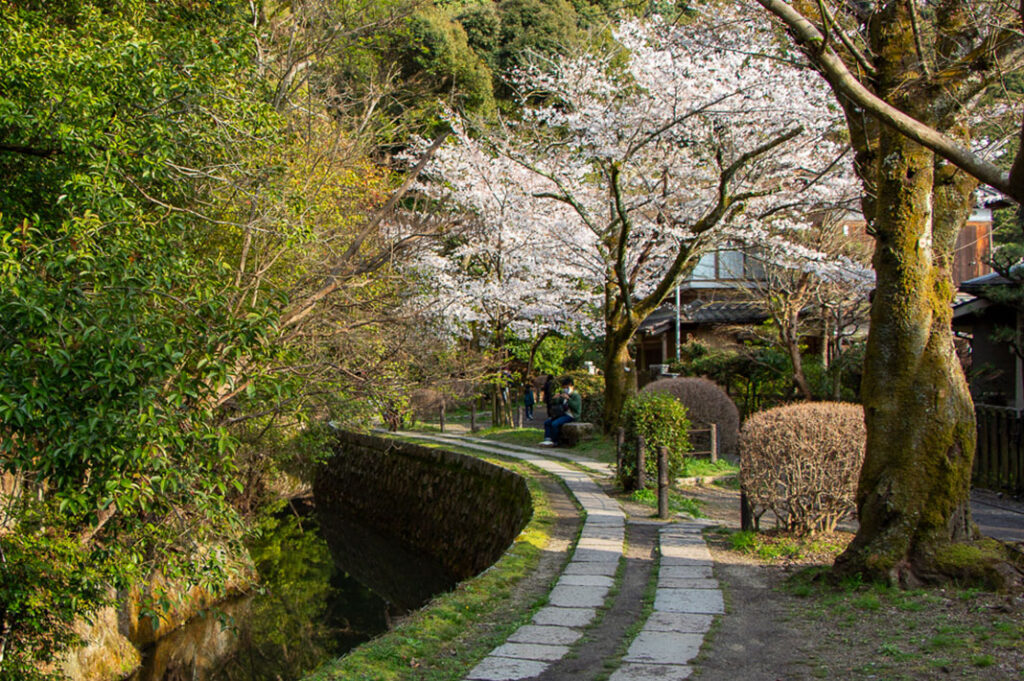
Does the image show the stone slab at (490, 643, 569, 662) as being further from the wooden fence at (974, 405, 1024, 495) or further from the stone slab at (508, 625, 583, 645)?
the wooden fence at (974, 405, 1024, 495)

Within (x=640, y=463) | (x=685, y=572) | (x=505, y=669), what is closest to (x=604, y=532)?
(x=685, y=572)

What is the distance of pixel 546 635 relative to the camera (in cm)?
536

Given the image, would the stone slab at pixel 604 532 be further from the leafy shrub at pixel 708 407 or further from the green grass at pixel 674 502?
the leafy shrub at pixel 708 407

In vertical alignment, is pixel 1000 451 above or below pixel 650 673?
above

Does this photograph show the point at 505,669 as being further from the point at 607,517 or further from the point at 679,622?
the point at 607,517

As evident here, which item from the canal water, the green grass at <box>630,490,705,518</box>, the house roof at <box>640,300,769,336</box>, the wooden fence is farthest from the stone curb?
the house roof at <box>640,300,769,336</box>

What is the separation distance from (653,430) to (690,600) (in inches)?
209

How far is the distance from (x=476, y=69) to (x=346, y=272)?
785 inches

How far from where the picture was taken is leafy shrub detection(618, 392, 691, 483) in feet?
37.0

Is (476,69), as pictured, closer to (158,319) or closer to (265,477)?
(265,477)

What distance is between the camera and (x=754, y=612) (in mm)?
5812

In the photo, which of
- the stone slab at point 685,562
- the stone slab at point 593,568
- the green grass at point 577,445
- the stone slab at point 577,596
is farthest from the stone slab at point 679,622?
the green grass at point 577,445

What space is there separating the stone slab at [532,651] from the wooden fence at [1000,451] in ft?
30.0

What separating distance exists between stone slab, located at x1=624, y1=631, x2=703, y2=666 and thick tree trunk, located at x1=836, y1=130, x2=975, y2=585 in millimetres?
1689
